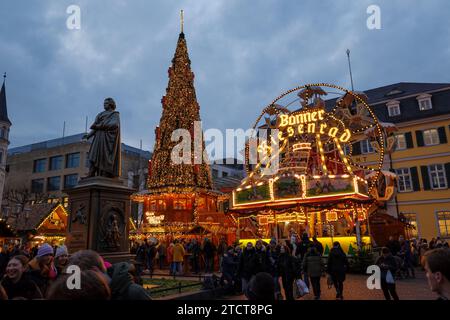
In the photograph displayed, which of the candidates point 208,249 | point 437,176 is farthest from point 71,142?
point 437,176

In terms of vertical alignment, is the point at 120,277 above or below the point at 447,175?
below

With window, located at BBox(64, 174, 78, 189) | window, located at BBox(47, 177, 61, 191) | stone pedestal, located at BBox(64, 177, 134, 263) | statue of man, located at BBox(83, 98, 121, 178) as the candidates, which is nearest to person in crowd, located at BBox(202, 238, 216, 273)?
stone pedestal, located at BBox(64, 177, 134, 263)

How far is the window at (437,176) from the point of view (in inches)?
1214

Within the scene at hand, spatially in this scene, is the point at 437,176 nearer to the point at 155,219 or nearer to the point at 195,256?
the point at 195,256

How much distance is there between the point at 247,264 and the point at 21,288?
6961 mm

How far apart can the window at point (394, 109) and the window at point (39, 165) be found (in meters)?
50.6

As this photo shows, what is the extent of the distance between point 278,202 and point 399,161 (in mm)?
18114

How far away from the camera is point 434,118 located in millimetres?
31656

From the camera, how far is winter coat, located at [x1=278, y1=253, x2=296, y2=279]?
9562 mm

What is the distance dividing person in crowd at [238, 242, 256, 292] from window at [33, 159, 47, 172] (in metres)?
54.5

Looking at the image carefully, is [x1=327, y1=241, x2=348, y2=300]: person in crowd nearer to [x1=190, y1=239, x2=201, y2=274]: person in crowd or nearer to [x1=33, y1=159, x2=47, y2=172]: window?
[x1=190, y1=239, x2=201, y2=274]: person in crowd

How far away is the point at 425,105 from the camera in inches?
1303

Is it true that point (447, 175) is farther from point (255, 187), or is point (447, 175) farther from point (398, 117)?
point (255, 187)

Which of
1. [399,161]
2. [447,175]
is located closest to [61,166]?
[399,161]
